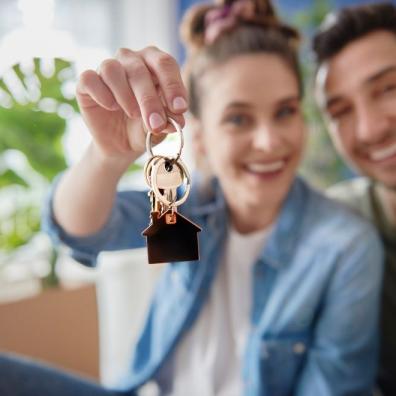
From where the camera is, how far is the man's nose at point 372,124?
100 cm

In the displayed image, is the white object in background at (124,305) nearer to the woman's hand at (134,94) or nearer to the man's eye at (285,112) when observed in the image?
the man's eye at (285,112)

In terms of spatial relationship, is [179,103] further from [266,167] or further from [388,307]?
[388,307]

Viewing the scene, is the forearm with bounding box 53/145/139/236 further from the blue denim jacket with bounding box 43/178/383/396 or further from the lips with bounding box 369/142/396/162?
the lips with bounding box 369/142/396/162

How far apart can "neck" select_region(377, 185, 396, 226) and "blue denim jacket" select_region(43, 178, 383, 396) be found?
18 cm

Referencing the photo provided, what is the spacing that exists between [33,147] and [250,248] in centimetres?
89

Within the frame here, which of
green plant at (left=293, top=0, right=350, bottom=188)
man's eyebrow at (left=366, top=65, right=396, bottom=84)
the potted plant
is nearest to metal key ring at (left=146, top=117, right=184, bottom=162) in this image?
man's eyebrow at (left=366, top=65, right=396, bottom=84)

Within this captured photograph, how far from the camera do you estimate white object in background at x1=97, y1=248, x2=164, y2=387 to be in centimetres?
164

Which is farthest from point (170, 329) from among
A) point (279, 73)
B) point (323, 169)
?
point (323, 169)

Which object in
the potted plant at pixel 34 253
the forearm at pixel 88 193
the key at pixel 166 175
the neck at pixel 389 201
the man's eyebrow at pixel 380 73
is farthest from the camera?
the potted plant at pixel 34 253

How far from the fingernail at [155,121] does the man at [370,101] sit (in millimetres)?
682

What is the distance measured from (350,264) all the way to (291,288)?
0.12 metres

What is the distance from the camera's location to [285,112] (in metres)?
0.96

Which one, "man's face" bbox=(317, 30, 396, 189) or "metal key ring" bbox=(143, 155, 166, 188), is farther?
"man's face" bbox=(317, 30, 396, 189)

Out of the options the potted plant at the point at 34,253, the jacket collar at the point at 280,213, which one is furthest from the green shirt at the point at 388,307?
the potted plant at the point at 34,253
